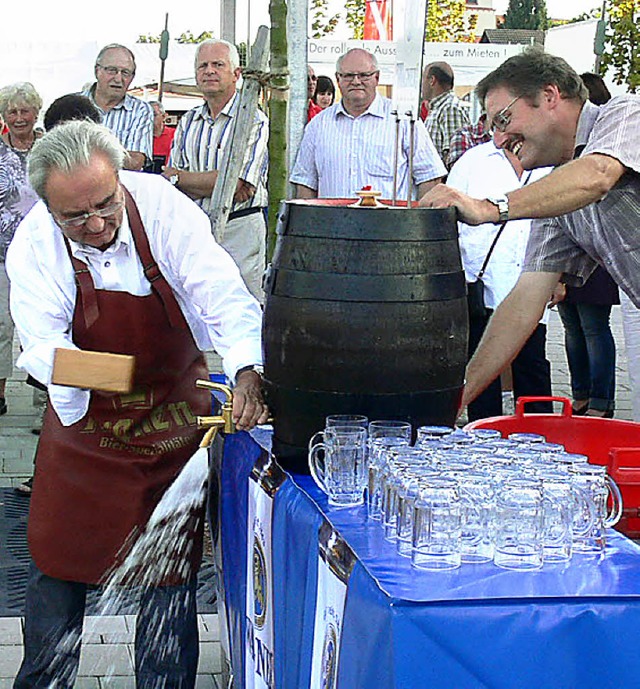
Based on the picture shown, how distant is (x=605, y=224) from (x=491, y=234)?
2664mm

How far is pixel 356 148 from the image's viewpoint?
239 inches

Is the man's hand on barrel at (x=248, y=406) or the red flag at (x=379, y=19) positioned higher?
the red flag at (x=379, y=19)

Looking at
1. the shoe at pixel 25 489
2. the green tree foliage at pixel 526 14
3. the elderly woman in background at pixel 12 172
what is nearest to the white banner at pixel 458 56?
the elderly woman in background at pixel 12 172

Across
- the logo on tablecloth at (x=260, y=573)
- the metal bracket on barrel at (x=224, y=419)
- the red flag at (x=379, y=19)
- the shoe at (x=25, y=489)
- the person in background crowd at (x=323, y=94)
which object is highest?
the red flag at (x=379, y=19)

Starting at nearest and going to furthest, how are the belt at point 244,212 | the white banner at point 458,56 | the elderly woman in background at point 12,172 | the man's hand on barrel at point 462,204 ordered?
the man's hand on barrel at point 462,204 < the belt at point 244,212 < the elderly woman in background at point 12,172 < the white banner at point 458,56

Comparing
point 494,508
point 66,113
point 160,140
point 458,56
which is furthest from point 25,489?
point 458,56

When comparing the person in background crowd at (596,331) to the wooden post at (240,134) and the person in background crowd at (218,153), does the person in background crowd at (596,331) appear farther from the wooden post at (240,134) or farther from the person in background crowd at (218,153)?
the wooden post at (240,134)

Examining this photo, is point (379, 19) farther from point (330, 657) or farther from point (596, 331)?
point (330, 657)

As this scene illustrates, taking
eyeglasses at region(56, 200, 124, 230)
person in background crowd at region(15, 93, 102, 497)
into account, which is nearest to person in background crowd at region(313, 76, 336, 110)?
person in background crowd at region(15, 93, 102, 497)

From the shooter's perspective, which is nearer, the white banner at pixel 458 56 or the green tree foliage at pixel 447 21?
the white banner at pixel 458 56

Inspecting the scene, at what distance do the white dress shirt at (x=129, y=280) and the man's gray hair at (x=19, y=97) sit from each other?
158 inches

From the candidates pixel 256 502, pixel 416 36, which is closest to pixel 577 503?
pixel 256 502

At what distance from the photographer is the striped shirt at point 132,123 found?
21.6 feet

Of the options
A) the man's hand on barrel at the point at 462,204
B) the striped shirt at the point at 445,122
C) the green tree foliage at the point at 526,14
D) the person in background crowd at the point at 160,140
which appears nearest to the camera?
the man's hand on barrel at the point at 462,204
